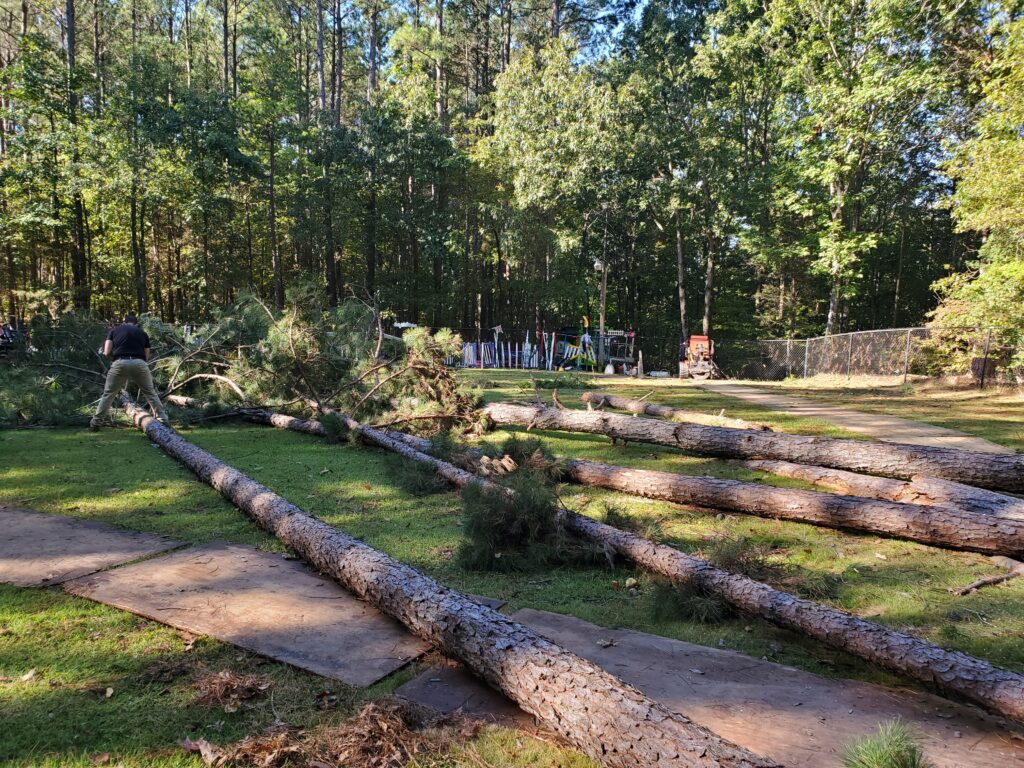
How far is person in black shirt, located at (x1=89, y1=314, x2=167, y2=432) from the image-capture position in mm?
8469

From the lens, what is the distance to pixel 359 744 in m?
2.02

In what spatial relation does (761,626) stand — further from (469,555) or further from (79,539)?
(79,539)

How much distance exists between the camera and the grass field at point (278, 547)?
2.15 metres

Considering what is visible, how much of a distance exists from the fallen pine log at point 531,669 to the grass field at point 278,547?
18 cm

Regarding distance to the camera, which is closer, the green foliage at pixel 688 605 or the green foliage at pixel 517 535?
the green foliage at pixel 688 605

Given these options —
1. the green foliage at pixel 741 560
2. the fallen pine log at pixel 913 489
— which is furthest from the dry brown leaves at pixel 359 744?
the fallen pine log at pixel 913 489

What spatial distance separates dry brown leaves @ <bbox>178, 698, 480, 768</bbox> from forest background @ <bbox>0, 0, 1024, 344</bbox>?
1437 cm

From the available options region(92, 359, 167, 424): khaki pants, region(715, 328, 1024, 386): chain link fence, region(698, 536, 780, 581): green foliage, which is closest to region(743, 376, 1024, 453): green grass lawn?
region(715, 328, 1024, 386): chain link fence

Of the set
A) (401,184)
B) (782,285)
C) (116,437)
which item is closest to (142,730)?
(116,437)

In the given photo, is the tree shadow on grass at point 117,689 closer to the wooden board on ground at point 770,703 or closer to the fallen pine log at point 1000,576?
the wooden board on ground at point 770,703

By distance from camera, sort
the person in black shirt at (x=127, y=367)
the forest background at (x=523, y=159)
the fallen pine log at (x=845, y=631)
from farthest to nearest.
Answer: the forest background at (x=523, y=159)
the person in black shirt at (x=127, y=367)
the fallen pine log at (x=845, y=631)

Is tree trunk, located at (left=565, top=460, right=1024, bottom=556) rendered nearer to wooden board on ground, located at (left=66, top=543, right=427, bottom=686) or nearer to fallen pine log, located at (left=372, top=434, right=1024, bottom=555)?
fallen pine log, located at (left=372, top=434, right=1024, bottom=555)

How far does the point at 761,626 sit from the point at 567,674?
1483mm

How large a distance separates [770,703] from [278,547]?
331cm
